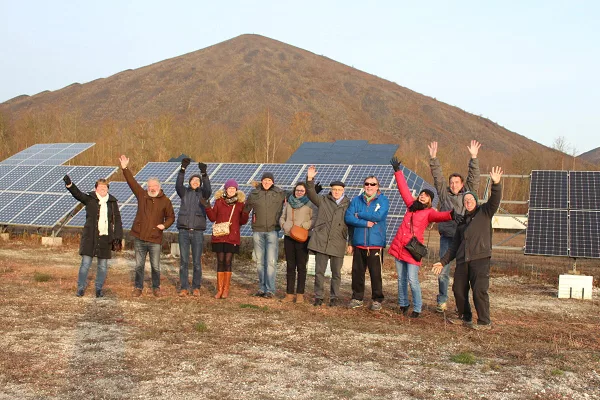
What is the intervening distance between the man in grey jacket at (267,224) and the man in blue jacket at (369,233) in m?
1.32

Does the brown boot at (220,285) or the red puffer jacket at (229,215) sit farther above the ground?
the red puffer jacket at (229,215)

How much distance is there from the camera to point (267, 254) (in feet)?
36.9

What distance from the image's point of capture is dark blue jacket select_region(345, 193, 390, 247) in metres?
10.4

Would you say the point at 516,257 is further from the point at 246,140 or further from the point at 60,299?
the point at 246,140

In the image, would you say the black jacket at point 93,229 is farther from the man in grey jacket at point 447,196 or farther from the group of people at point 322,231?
the man in grey jacket at point 447,196

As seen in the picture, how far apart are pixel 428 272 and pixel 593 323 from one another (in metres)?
5.84

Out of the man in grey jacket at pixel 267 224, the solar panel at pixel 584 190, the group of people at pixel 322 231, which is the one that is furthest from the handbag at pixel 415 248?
the solar panel at pixel 584 190

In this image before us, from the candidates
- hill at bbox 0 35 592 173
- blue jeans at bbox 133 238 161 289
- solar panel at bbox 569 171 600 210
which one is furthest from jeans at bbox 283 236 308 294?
hill at bbox 0 35 592 173

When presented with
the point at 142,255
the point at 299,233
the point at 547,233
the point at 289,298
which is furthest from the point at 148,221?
the point at 547,233

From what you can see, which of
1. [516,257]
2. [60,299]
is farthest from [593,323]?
[516,257]

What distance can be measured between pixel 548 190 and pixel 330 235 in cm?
703

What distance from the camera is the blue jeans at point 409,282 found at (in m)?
10.0

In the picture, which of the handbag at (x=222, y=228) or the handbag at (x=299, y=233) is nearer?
the handbag at (x=299, y=233)

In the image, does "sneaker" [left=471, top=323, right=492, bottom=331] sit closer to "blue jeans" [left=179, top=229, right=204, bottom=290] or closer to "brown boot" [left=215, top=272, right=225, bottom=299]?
"brown boot" [left=215, top=272, right=225, bottom=299]
